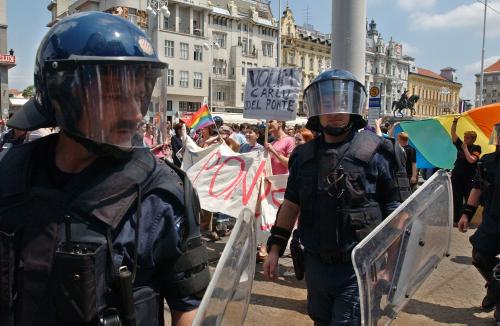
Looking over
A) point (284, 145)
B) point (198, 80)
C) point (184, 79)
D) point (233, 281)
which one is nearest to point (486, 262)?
point (284, 145)

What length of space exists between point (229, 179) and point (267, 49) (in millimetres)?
58147

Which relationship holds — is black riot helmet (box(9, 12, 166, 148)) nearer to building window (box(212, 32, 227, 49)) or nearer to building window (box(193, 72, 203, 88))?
building window (box(193, 72, 203, 88))

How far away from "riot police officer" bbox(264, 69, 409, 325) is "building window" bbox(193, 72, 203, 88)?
162 feet

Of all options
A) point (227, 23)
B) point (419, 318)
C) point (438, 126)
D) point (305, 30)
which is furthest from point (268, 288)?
point (305, 30)

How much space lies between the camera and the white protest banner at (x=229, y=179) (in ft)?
19.8

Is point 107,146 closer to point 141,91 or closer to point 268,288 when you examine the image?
point 141,91

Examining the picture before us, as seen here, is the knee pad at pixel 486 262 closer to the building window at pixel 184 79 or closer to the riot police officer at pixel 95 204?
the riot police officer at pixel 95 204

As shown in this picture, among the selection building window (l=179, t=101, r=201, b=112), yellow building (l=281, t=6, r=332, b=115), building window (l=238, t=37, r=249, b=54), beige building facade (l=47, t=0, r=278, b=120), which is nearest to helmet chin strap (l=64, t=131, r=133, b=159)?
beige building facade (l=47, t=0, r=278, b=120)

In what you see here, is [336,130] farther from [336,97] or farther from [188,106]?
[188,106]

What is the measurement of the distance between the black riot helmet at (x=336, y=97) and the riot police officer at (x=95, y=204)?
1.56 m

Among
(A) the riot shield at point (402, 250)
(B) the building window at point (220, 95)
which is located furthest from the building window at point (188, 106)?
(A) the riot shield at point (402, 250)

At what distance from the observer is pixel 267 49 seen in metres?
62.5

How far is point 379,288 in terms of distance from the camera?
2162 millimetres

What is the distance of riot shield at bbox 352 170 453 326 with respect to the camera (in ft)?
6.76
